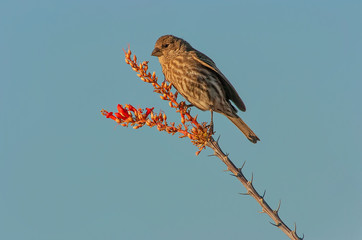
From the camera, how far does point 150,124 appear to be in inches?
224

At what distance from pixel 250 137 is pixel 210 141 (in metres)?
2.69

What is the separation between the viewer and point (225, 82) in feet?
26.5

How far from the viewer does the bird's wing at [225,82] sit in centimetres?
786

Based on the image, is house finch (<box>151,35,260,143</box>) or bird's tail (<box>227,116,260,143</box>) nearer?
house finch (<box>151,35,260,143</box>)

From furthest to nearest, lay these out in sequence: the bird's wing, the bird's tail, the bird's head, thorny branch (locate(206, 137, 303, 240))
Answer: the bird's head < the bird's tail < the bird's wing < thorny branch (locate(206, 137, 303, 240))

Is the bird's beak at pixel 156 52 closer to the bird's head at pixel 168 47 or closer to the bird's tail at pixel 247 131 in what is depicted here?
the bird's head at pixel 168 47

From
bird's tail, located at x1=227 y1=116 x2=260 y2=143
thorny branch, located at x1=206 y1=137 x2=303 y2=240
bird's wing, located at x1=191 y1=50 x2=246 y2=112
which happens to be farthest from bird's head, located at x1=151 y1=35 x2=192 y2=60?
thorny branch, located at x1=206 y1=137 x2=303 y2=240

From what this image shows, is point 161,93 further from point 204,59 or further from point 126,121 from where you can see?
point 204,59

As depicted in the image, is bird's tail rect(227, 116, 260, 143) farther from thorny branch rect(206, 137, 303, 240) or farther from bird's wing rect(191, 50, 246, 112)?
thorny branch rect(206, 137, 303, 240)

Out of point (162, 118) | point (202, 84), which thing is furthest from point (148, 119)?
point (202, 84)

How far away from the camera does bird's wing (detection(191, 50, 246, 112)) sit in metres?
7.86

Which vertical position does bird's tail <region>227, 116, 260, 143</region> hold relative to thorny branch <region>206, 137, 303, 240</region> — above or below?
above

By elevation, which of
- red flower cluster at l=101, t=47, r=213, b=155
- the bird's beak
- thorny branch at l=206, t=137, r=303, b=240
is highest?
the bird's beak

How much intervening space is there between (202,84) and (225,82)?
1.52ft
